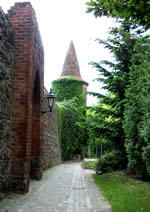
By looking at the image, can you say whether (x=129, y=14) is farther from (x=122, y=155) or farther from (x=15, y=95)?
(x=122, y=155)

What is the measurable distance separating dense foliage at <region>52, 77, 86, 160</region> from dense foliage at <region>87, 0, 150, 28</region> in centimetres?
1531

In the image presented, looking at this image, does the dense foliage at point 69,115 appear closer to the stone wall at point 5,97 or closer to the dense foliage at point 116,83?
the dense foliage at point 116,83

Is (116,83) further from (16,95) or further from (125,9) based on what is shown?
(125,9)

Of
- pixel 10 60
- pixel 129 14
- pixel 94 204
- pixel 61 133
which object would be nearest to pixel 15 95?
pixel 10 60

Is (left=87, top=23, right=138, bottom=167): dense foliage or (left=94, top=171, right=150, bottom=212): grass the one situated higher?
(left=87, top=23, right=138, bottom=167): dense foliage

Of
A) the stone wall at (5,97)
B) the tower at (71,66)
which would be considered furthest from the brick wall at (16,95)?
the tower at (71,66)

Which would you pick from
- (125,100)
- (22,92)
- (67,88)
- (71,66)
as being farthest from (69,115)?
(22,92)

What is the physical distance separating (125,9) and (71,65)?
2499 centimetres

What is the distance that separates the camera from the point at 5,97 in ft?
20.4

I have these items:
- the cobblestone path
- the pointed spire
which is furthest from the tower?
the cobblestone path

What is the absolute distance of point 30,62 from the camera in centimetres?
723

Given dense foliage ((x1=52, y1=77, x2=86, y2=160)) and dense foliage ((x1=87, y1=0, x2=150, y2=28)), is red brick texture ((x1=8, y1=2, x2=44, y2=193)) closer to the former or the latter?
dense foliage ((x1=87, y1=0, x2=150, y2=28))

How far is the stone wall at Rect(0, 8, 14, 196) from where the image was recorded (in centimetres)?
591

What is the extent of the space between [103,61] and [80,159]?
1420 centimetres
